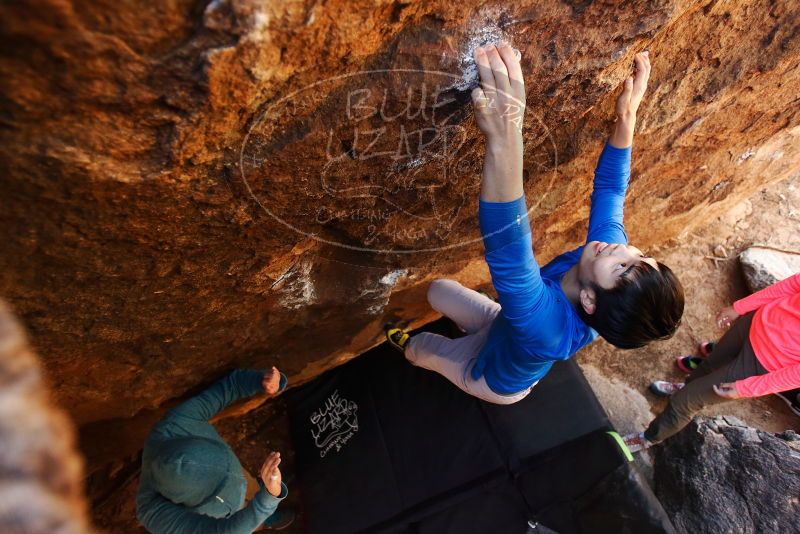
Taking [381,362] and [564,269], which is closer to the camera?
[564,269]

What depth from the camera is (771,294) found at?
7.05ft

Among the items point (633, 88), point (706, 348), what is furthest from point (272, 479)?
point (706, 348)

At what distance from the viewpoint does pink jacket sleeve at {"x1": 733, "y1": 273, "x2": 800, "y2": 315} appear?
2053mm

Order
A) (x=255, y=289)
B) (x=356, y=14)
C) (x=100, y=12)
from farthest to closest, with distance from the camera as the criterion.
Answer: (x=255, y=289) < (x=356, y=14) < (x=100, y=12)

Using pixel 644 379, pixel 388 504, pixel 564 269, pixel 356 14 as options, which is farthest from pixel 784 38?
pixel 388 504

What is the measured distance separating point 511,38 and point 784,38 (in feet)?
4.39

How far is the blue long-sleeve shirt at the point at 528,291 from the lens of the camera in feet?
3.83

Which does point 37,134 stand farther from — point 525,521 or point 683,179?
point 683,179

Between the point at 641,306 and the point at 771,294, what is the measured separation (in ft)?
4.41

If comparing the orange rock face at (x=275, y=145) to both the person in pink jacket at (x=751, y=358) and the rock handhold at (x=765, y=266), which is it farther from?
the rock handhold at (x=765, y=266)

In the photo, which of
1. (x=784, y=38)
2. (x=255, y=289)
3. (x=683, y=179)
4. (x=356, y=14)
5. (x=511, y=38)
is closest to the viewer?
(x=356, y=14)

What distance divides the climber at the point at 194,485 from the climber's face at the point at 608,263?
4.27ft

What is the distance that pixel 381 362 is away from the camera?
9.00 ft

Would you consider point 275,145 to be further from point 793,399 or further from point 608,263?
point 793,399
